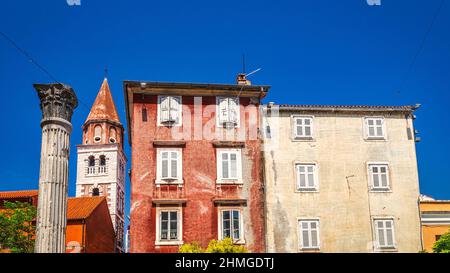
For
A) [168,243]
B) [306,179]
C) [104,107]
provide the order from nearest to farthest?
1. [168,243]
2. [306,179]
3. [104,107]

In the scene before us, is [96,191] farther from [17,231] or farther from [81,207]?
[17,231]

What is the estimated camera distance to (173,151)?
105 feet

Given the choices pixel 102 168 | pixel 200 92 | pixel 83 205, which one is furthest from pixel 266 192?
pixel 102 168

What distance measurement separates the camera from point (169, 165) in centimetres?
3173

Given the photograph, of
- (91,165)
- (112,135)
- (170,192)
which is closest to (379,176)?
(170,192)

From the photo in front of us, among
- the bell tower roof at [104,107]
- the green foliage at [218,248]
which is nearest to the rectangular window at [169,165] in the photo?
the green foliage at [218,248]

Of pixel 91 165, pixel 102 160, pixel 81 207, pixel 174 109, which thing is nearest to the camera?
pixel 174 109

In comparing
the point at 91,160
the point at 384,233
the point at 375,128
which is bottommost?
the point at 384,233

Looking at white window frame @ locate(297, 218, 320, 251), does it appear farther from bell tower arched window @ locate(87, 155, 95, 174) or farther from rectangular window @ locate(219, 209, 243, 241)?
bell tower arched window @ locate(87, 155, 95, 174)

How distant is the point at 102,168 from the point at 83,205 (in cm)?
2838

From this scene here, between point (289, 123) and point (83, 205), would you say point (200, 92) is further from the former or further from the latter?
point (83, 205)

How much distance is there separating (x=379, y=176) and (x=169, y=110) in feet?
42.7
